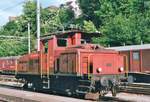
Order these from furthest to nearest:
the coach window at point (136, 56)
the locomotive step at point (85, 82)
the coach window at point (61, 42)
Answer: the coach window at point (136, 56) → the coach window at point (61, 42) → the locomotive step at point (85, 82)

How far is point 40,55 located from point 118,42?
2584 cm

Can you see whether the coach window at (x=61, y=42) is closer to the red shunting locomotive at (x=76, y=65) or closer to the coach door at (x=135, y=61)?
the red shunting locomotive at (x=76, y=65)

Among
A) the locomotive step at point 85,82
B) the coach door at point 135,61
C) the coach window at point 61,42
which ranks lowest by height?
the locomotive step at point 85,82

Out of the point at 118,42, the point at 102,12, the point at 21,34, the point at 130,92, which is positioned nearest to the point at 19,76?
the point at 130,92

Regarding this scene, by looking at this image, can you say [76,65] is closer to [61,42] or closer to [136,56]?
[61,42]

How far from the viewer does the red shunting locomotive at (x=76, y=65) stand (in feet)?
58.1

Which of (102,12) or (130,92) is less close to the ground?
(102,12)

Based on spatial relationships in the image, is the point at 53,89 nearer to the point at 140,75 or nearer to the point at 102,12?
the point at 140,75

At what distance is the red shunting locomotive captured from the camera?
Result: 697 inches

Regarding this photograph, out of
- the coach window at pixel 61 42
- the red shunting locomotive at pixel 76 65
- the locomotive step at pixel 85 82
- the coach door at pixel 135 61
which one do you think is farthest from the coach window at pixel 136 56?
the locomotive step at pixel 85 82

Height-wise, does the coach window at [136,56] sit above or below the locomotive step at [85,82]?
above

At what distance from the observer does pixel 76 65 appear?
17.9 meters

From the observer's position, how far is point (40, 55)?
69.4 feet

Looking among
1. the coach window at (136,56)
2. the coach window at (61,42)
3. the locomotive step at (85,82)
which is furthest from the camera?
the coach window at (136,56)
